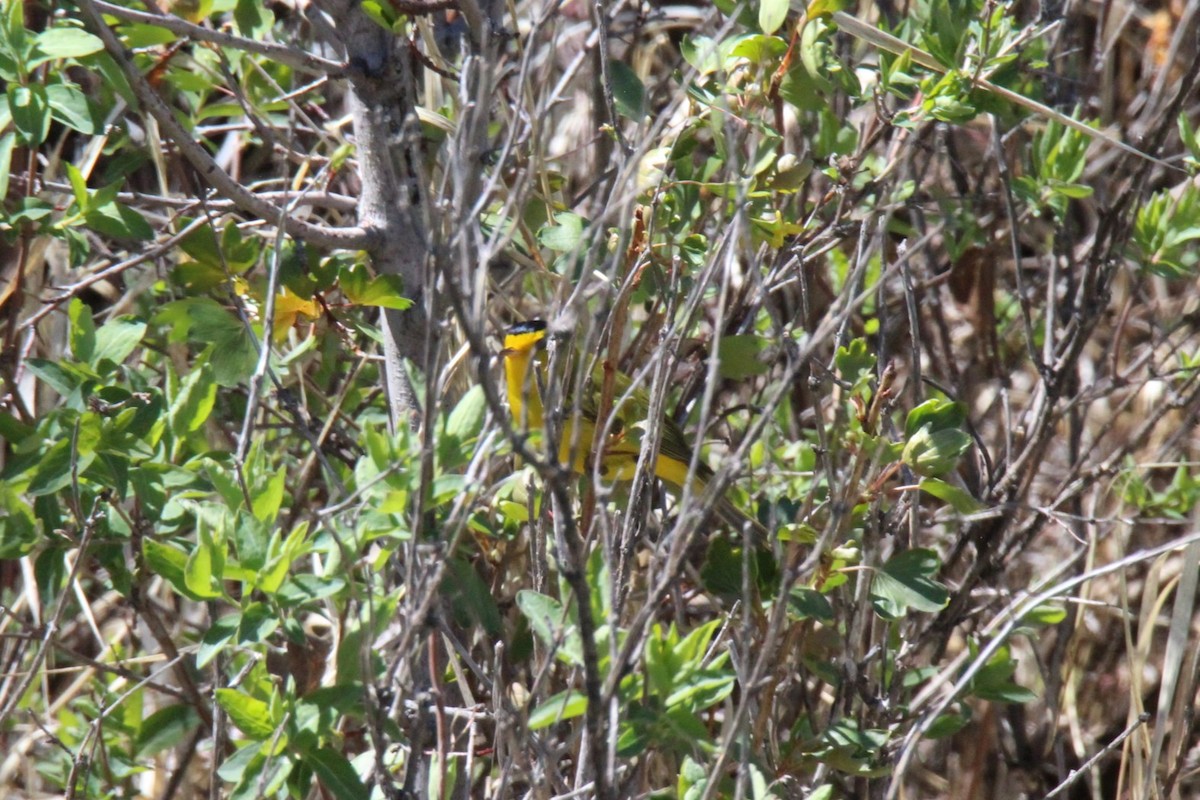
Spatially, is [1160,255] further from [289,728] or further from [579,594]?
[289,728]

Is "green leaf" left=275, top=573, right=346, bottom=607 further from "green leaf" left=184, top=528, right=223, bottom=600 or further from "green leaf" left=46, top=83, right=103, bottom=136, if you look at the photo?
"green leaf" left=46, top=83, right=103, bottom=136

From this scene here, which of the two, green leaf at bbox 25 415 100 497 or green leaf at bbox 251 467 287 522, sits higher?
green leaf at bbox 251 467 287 522

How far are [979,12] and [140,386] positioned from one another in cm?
186

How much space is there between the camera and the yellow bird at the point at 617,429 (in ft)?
8.11

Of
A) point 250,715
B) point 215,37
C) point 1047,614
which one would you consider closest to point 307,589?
point 250,715

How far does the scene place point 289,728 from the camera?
1.69m

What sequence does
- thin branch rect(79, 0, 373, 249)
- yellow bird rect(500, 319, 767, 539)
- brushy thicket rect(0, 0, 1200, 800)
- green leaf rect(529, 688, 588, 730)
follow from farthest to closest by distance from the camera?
yellow bird rect(500, 319, 767, 539)
thin branch rect(79, 0, 373, 249)
brushy thicket rect(0, 0, 1200, 800)
green leaf rect(529, 688, 588, 730)

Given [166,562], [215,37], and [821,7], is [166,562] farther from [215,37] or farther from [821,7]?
[821,7]

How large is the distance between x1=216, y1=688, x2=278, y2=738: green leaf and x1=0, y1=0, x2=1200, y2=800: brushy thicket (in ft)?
0.03

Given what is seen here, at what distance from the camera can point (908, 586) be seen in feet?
7.07

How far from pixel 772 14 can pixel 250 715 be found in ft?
4.64

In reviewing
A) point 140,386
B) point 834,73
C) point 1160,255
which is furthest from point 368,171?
point 1160,255

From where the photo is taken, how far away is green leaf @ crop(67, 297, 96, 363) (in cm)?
223

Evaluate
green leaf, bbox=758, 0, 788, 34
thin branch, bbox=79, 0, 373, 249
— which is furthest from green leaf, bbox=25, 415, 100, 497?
green leaf, bbox=758, 0, 788, 34
